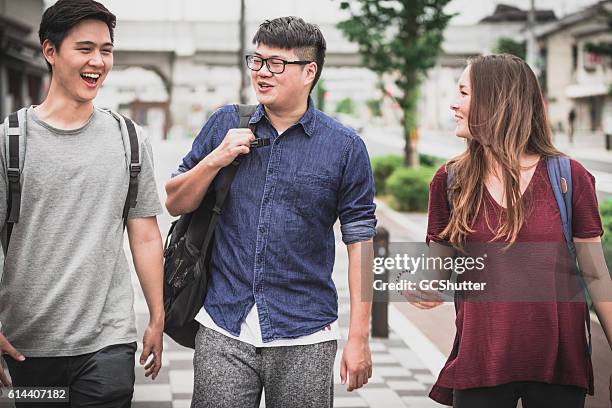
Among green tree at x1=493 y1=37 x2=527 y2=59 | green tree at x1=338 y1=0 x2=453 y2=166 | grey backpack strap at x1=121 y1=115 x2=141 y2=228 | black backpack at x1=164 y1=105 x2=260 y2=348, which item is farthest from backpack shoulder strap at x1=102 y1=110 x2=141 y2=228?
green tree at x1=493 y1=37 x2=527 y2=59

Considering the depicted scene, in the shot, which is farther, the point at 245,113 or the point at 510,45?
the point at 510,45

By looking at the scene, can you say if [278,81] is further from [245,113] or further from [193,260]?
[193,260]

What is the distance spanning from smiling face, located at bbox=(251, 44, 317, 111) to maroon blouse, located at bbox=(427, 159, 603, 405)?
792 millimetres

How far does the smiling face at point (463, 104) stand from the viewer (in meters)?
3.21

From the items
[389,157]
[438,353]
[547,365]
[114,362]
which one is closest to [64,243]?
Result: [114,362]

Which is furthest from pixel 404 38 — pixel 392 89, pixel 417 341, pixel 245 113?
pixel 245 113

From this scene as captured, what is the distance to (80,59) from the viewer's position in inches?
127

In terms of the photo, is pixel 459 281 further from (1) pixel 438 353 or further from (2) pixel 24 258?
(1) pixel 438 353

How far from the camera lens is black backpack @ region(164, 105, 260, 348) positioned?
3359 millimetres

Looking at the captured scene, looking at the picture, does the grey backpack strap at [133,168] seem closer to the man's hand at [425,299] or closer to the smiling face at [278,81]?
the smiling face at [278,81]

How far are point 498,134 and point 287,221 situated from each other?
0.79 m

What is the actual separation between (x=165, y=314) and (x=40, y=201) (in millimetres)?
664

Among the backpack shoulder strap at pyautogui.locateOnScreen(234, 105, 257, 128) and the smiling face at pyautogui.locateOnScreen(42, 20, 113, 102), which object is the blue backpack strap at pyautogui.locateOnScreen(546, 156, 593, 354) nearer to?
the backpack shoulder strap at pyautogui.locateOnScreen(234, 105, 257, 128)

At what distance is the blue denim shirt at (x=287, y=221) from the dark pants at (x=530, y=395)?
0.60 meters
